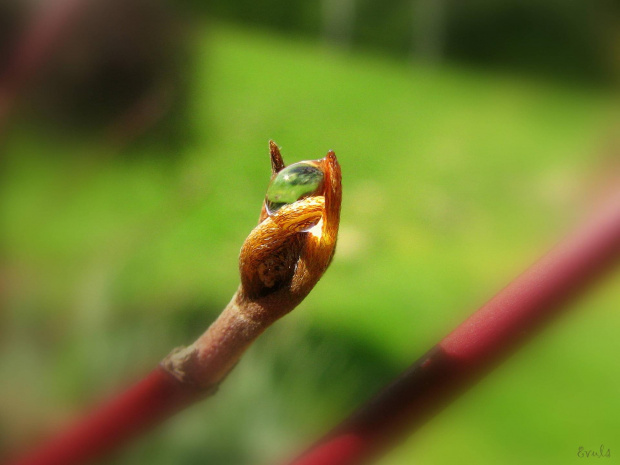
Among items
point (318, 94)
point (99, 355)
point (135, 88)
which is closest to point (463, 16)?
point (318, 94)

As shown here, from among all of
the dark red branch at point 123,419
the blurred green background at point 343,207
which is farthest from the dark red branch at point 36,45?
the dark red branch at point 123,419

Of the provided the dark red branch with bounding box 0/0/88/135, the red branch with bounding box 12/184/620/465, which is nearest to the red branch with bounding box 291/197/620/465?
the red branch with bounding box 12/184/620/465

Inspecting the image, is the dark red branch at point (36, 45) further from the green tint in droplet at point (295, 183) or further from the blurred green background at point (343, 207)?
the green tint in droplet at point (295, 183)

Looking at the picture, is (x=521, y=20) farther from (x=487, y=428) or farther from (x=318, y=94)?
(x=487, y=428)

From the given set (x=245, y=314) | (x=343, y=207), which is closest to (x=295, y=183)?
(x=245, y=314)

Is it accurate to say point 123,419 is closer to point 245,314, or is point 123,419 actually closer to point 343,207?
point 245,314
